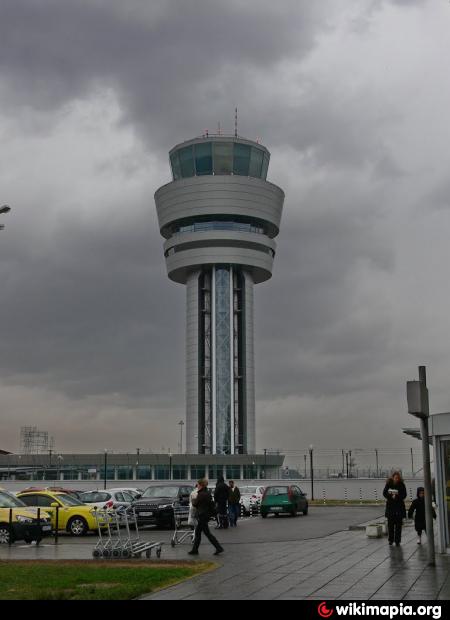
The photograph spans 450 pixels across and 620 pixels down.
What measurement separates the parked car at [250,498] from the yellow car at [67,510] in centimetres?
1355

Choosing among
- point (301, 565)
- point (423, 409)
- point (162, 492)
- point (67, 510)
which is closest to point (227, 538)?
point (67, 510)

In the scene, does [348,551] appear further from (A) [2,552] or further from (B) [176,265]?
(B) [176,265]

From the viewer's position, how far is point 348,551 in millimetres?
18641

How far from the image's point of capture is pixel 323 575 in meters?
14.1

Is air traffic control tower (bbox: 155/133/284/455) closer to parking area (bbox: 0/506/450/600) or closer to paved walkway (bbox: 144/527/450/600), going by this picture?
parking area (bbox: 0/506/450/600)

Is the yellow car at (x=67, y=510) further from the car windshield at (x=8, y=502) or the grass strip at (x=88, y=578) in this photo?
the grass strip at (x=88, y=578)

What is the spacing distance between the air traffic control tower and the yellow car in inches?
2323

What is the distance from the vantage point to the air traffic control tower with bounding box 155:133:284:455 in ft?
→ 279

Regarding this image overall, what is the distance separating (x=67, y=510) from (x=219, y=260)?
199 ft

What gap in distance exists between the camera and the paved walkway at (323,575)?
1182 cm
